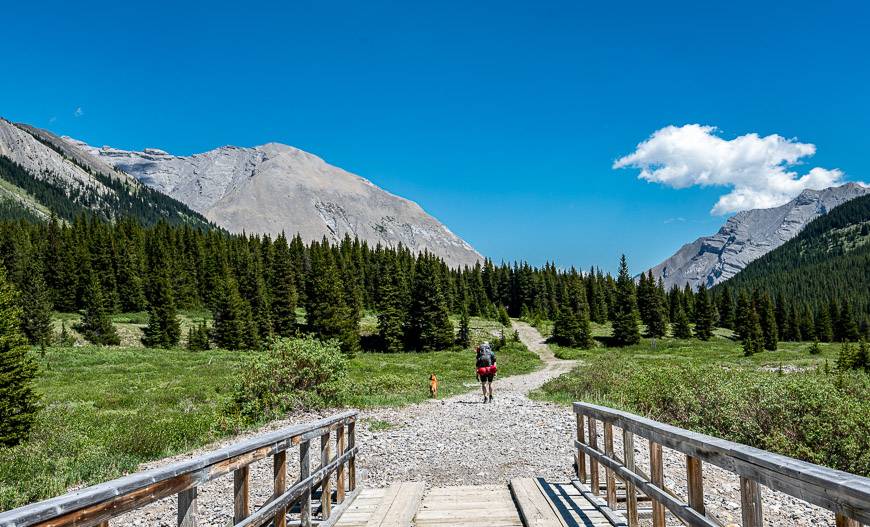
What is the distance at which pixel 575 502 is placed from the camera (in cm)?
755

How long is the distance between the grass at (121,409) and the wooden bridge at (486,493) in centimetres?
394

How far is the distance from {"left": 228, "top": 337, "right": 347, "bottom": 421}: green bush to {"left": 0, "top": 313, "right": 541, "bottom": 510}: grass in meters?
0.84

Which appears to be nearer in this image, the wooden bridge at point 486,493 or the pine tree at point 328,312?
the wooden bridge at point 486,493

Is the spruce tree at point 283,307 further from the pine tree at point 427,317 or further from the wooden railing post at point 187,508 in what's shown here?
the wooden railing post at point 187,508

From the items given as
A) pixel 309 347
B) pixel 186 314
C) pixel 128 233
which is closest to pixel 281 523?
pixel 309 347

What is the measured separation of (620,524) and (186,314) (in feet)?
307

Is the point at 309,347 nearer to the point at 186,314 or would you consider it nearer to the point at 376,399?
the point at 376,399

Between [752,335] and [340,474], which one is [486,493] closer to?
[340,474]

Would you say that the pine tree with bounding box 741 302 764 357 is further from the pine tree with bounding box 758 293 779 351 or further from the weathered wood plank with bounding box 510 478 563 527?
the weathered wood plank with bounding box 510 478 563 527

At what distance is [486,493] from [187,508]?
18.5ft

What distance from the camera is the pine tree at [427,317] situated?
6812 centimetres

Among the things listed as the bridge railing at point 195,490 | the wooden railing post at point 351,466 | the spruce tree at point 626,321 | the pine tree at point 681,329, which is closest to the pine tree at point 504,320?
the spruce tree at point 626,321

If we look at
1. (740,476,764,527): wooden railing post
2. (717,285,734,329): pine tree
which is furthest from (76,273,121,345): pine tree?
(717,285,734,329): pine tree

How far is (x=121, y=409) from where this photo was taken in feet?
70.3
